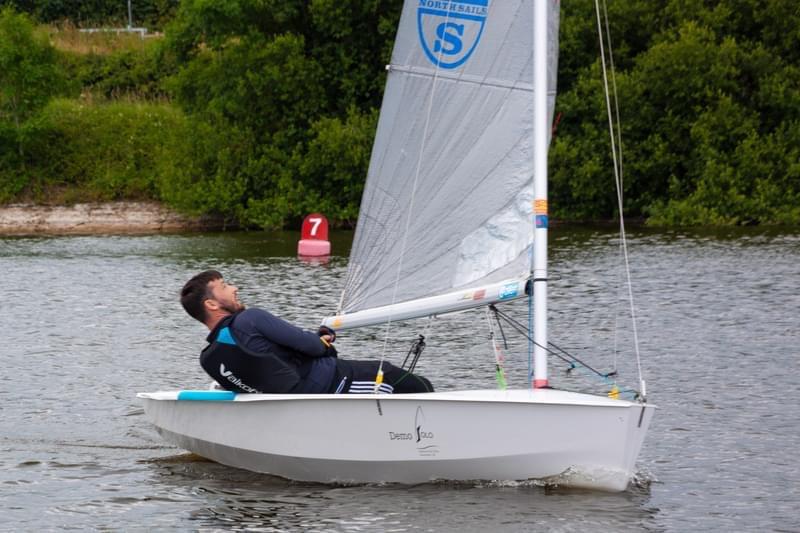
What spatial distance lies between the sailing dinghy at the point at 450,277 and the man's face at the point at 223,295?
664 millimetres

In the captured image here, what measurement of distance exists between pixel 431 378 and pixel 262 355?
196 inches

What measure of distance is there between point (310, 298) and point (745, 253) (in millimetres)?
10474

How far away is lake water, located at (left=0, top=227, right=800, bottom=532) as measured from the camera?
865cm

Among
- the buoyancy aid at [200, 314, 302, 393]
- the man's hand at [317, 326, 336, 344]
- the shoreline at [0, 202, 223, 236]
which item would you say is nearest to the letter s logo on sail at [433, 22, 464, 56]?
the man's hand at [317, 326, 336, 344]

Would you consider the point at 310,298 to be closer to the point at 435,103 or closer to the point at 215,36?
the point at 435,103

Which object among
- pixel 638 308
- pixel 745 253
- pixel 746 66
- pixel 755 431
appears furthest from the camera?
pixel 746 66

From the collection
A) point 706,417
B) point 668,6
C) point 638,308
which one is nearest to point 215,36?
point 668,6

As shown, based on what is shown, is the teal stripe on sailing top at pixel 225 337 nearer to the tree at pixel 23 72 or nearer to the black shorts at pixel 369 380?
the black shorts at pixel 369 380

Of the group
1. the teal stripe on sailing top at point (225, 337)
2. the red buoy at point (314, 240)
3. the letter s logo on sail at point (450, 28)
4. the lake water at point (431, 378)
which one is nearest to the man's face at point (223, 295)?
the teal stripe on sailing top at point (225, 337)

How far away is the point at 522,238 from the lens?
29.6 ft

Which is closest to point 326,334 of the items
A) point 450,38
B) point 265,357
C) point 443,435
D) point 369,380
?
point 369,380

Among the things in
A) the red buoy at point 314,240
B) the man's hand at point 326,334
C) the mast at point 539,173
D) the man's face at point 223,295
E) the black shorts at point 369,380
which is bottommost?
the red buoy at point 314,240

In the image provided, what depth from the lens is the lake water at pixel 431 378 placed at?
8648mm

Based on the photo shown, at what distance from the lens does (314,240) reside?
2906cm
